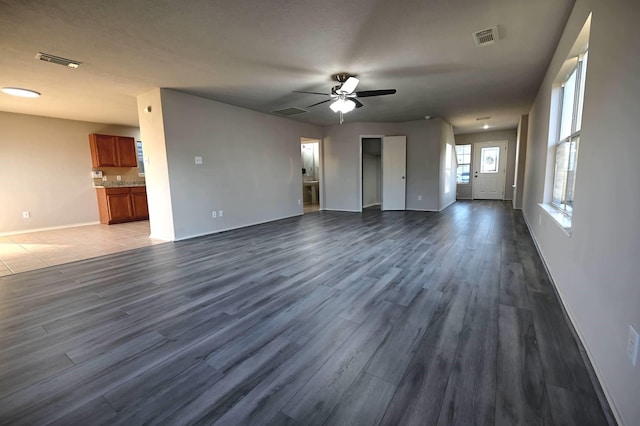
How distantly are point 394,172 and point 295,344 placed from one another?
662 centimetres

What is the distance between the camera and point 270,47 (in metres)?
2.97

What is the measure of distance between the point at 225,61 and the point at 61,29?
4.83ft

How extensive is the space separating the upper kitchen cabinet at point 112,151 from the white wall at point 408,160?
5.18 m

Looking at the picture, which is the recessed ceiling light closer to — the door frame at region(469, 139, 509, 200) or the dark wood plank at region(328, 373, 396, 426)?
the dark wood plank at region(328, 373, 396, 426)

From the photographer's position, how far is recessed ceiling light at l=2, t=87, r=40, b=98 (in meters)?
4.10

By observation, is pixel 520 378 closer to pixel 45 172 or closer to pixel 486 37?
pixel 486 37

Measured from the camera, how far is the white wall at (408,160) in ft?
23.9

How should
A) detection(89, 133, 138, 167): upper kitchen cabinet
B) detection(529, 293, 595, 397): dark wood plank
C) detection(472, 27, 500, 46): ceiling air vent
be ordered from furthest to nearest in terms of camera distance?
detection(89, 133, 138, 167): upper kitchen cabinet, detection(472, 27, 500, 46): ceiling air vent, detection(529, 293, 595, 397): dark wood plank

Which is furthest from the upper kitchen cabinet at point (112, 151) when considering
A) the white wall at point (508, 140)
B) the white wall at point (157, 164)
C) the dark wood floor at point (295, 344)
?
the white wall at point (508, 140)

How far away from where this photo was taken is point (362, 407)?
126 cm

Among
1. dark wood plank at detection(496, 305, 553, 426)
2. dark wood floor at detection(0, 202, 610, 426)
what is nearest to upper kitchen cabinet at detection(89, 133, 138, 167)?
dark wood floor at detection(0, 202, 610, 426)

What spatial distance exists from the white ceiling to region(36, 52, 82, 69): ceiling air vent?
0.07 meters

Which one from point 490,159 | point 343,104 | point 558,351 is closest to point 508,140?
point 490,159

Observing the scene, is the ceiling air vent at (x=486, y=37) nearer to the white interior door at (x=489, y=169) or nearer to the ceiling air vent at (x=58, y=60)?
the ceiling air vent at (x=58, y=60)
